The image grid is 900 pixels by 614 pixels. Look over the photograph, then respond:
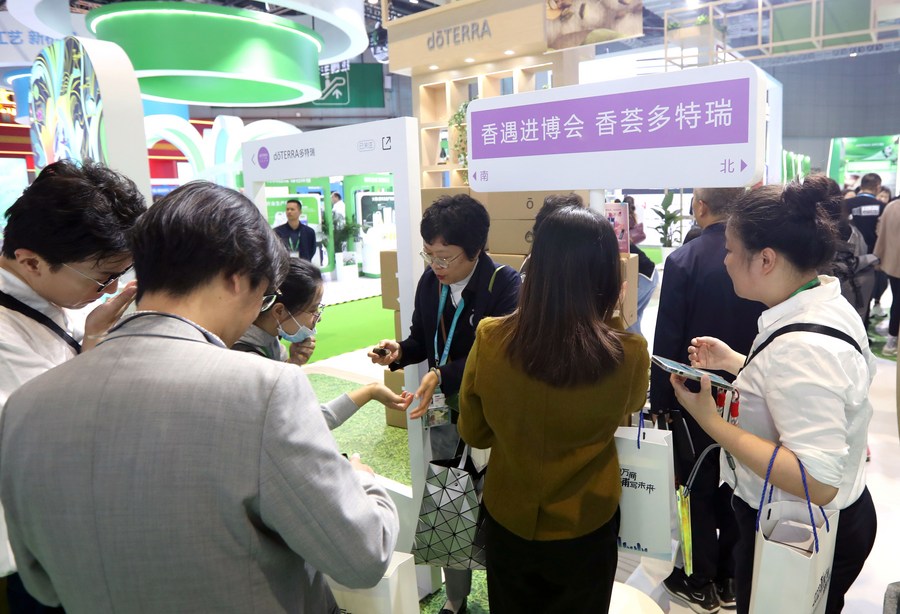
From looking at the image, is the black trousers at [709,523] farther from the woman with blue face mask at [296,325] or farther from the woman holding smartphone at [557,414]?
the woman with blue face mask at [296,325]

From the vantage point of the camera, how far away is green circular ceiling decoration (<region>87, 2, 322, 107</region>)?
6.44 metres

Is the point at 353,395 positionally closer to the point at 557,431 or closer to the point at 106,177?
the point at 557,431

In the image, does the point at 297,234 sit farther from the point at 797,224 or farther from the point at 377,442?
the point at 797,224

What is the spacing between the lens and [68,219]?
4.87 feet

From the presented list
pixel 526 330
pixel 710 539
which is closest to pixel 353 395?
pixel 526 330

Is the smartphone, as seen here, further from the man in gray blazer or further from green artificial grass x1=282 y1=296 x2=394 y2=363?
green artificial grass x1=282 y1=296 x2=394 y2=363

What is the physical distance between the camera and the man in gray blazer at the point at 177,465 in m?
0.86

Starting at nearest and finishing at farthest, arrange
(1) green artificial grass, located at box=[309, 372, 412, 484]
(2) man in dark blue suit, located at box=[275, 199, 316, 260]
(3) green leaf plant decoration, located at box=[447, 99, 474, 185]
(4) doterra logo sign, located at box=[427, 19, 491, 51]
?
1. (1) green artificial grass, located at box=[309, 372, 412, 484]
2. (4) doterra logo sign, located at box=[427, 19, 491, 51]
3. (3) green leaf plant decoration, located at box=[447, 99, 474, 185]
4. (2) man in dark blue suit, located at box=[275, 199, 316, 260]

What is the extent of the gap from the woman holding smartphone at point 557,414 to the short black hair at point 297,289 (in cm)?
64

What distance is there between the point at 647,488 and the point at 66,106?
2.93 metres

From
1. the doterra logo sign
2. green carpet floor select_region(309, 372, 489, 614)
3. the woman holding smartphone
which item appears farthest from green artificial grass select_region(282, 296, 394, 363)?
the woman holding smartphone

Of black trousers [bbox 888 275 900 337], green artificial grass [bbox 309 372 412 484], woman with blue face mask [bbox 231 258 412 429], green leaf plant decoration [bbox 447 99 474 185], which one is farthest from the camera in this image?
green leaf plant decoration [bbox 447 99 474 185]

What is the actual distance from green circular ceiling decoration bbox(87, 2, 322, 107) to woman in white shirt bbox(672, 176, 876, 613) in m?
6.55

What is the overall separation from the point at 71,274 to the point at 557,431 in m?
1.26
